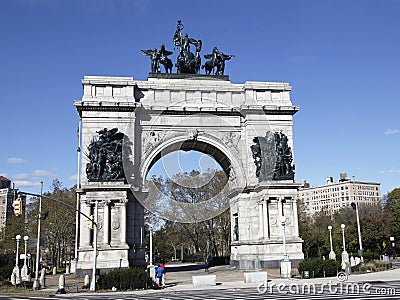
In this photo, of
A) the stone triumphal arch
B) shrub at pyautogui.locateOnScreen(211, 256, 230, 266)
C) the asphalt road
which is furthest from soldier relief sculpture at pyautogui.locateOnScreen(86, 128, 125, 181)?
shrub at pyautogui.locateOnScreen(211, 256, 230, 266)

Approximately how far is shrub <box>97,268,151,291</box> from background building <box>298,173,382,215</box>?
4887 inches

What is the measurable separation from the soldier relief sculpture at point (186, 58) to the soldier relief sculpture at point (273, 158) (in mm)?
7295

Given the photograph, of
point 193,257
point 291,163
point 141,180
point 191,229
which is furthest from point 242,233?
point 193,257

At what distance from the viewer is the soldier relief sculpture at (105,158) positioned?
33.1m

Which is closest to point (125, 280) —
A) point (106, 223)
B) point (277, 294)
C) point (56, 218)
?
point (277, 294)

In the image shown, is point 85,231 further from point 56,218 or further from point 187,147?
point 56,218

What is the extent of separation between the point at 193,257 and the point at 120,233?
3836 cm

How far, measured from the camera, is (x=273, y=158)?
116ft

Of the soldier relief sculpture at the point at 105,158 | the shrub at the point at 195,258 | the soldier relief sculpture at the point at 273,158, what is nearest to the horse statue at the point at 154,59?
the soldier relief sculpture at the point at 105,158

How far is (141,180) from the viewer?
3494cm

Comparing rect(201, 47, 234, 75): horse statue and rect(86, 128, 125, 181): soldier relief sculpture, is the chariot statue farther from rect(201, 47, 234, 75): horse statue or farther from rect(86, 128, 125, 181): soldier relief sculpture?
rect(86, 128, 125, 181): soldier relief sculpture

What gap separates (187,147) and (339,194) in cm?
11821

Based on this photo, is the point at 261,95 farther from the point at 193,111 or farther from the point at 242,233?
the point at 242,233

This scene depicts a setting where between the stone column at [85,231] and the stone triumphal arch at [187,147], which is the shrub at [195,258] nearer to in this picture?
the stone triumphal arch at [187,147]
